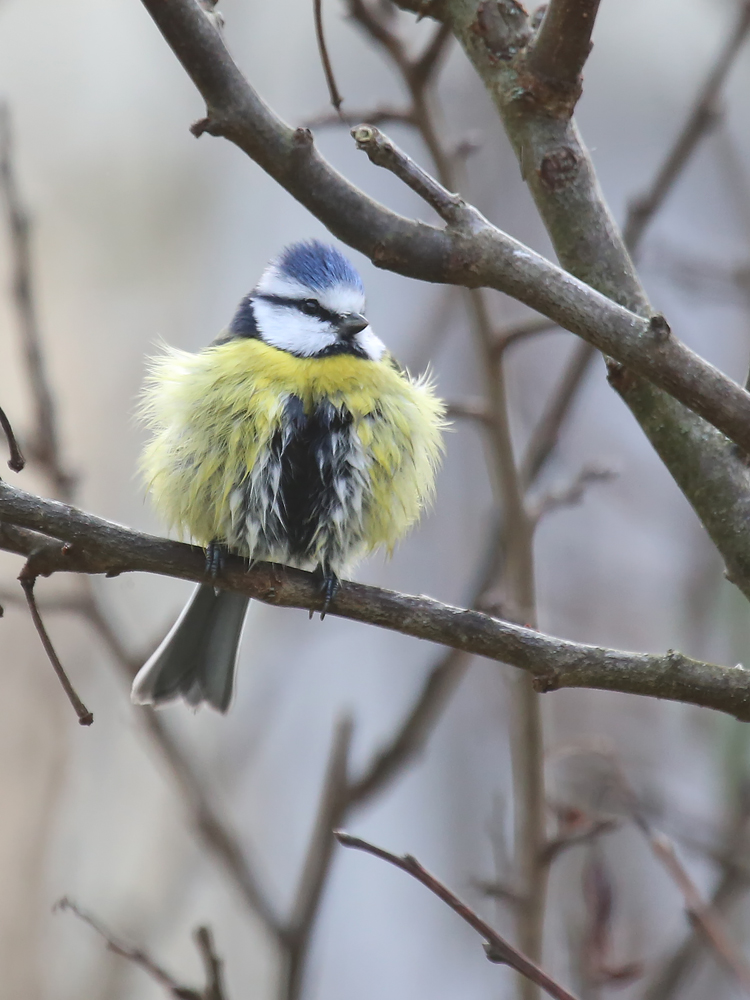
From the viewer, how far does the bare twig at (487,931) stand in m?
1.20

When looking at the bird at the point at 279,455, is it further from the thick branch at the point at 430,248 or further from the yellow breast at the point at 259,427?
the thick branch at the point at 430,248

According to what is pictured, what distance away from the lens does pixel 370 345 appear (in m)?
2.69

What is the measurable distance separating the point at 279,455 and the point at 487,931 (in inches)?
51.3

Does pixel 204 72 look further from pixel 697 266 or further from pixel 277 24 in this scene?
pixel 277 24

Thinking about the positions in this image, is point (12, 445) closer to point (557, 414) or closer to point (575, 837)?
point (575, 837)

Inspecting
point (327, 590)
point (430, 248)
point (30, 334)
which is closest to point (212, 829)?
point (327, 590)

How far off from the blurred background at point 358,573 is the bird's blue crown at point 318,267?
44 centimetres

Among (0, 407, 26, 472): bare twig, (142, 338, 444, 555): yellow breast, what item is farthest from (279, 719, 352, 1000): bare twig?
(0, 407, 26, 472): bare twig

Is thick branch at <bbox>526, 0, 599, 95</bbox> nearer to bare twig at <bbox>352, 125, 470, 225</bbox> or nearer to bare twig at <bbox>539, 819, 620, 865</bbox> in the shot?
bare twig at <bbox>352, 125, 470, 225</bbox>

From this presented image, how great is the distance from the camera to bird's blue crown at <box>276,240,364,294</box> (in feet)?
9.36

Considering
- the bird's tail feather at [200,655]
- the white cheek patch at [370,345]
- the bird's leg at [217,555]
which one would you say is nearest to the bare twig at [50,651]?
the bird's leg at [217,555]

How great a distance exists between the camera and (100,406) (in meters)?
5.59

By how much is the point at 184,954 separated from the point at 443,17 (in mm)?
4482

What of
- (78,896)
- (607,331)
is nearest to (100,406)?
(78,896)
